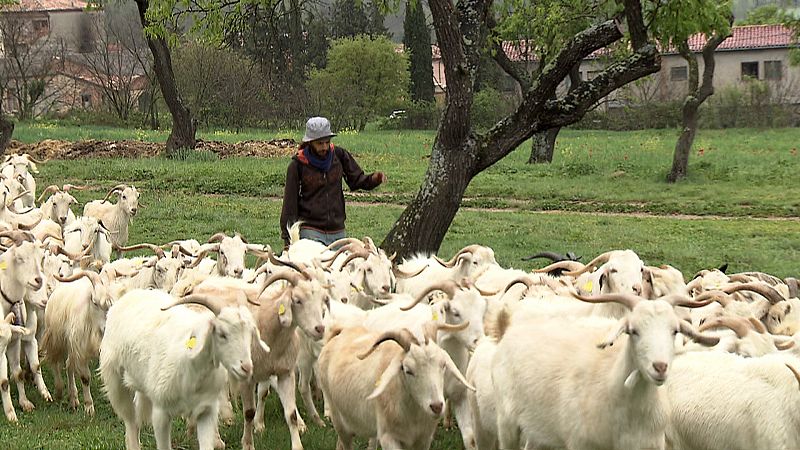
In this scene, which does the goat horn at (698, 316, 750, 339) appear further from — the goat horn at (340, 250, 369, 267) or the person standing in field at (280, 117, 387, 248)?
the person standing in field at (280, 117, 387, 248)

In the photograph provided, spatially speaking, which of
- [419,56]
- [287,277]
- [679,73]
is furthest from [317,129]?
[679,73]

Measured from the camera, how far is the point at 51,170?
22547mm

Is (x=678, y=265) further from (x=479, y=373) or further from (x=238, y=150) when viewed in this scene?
(x=238, y=150)

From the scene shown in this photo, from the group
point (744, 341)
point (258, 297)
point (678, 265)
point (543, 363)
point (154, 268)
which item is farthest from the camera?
point (678, 265)

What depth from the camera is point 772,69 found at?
5328 centimetres

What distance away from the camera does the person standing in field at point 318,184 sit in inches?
403

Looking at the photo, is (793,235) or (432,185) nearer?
(432,185)

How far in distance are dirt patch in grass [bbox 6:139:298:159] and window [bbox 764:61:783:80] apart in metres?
33.1

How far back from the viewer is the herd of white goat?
5771 mm

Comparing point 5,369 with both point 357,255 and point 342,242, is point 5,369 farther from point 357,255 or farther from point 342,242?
point 342,242

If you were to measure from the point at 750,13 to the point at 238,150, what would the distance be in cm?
2522

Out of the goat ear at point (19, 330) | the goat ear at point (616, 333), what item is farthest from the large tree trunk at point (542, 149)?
the goat ear at point (616, 333)

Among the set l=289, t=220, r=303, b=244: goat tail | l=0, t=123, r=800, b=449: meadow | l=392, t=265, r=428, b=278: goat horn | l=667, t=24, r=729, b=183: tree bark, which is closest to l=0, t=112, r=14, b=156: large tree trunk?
l=0, t=123, r=800, b=449: meadow

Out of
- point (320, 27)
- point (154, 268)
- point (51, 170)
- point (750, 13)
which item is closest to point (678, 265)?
point (154, 268)
